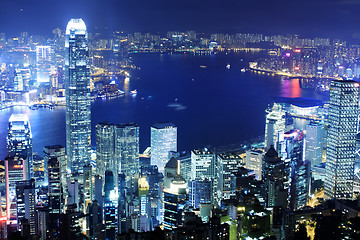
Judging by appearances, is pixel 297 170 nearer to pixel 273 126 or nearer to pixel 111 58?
pixel 273 126

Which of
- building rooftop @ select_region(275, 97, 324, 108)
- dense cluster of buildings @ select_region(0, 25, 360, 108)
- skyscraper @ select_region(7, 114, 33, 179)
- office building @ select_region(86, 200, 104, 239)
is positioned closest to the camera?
office building @ select_region(86, 200, 104, 239)

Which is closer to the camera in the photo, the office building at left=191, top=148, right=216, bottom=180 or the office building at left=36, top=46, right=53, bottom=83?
the office building at left=191, top=148, right=216, bottom=180

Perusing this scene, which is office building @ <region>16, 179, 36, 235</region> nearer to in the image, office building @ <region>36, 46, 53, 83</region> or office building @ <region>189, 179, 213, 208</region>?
office building @ <region>189, 179, 213, 208</region>

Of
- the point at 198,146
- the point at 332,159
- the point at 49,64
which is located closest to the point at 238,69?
the point at 49,64

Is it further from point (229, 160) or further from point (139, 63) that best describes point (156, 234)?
point (139, 63)

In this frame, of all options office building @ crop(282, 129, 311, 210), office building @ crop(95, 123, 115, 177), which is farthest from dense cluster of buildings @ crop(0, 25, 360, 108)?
office building @ crop(282, 129, 311, 210)
